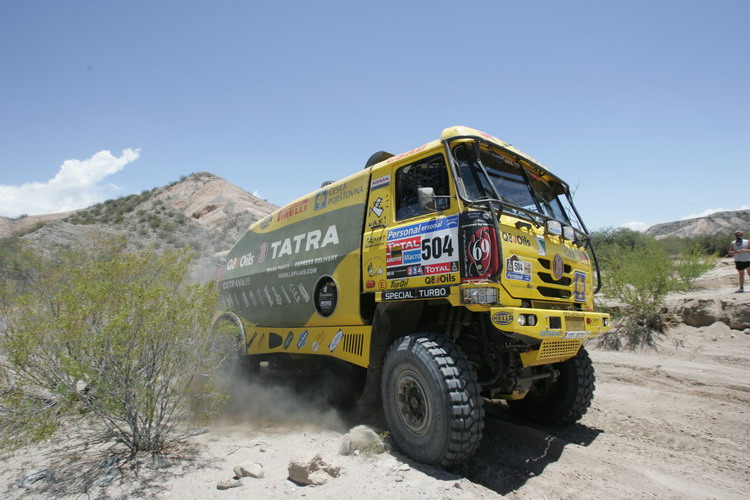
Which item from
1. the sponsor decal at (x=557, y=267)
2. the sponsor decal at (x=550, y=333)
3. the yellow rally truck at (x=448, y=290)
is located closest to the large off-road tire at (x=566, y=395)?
the yellow rally truck at (x=448, y=290)

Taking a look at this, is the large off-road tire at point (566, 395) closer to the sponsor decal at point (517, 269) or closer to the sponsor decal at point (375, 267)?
the sponsor decal at point (517, 269)

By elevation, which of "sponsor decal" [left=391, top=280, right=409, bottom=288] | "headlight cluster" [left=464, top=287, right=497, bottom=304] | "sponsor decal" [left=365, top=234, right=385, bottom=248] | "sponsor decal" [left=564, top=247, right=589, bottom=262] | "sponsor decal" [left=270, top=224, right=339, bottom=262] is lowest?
"headlight cluster" [left=464, top=287, right=497, bottom=304]

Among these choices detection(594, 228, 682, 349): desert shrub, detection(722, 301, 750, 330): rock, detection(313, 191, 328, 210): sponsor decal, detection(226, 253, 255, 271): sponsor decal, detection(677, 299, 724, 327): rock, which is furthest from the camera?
detection(594, 228, 682, 349): desert shrub

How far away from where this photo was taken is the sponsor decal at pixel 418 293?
4.10 m

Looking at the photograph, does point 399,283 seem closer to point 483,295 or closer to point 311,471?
point 483,295

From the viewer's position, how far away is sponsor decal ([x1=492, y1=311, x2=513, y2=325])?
12.1 feet

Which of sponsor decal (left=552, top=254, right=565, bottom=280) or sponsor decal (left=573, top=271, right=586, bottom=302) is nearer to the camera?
sponsor decal (left=552, top=254, right=565, bottom=280)

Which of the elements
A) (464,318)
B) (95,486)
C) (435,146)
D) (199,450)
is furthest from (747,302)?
(95,486)

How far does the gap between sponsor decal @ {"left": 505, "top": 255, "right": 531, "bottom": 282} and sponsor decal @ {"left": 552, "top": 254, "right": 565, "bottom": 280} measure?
46 cm

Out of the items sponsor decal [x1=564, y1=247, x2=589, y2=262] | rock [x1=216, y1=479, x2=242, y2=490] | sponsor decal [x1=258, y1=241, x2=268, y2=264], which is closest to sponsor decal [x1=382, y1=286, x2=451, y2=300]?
sponsor decal [x1=564, y1=247, x2=589, y2=262]

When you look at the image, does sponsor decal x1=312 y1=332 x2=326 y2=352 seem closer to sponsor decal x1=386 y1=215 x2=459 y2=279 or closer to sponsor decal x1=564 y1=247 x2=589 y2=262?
sponsor decal x1=386 y1=215 x2=459 y2=279

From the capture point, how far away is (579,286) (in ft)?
16.2

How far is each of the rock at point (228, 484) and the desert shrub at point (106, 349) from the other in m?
1.00

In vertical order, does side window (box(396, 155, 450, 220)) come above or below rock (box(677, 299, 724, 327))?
above
